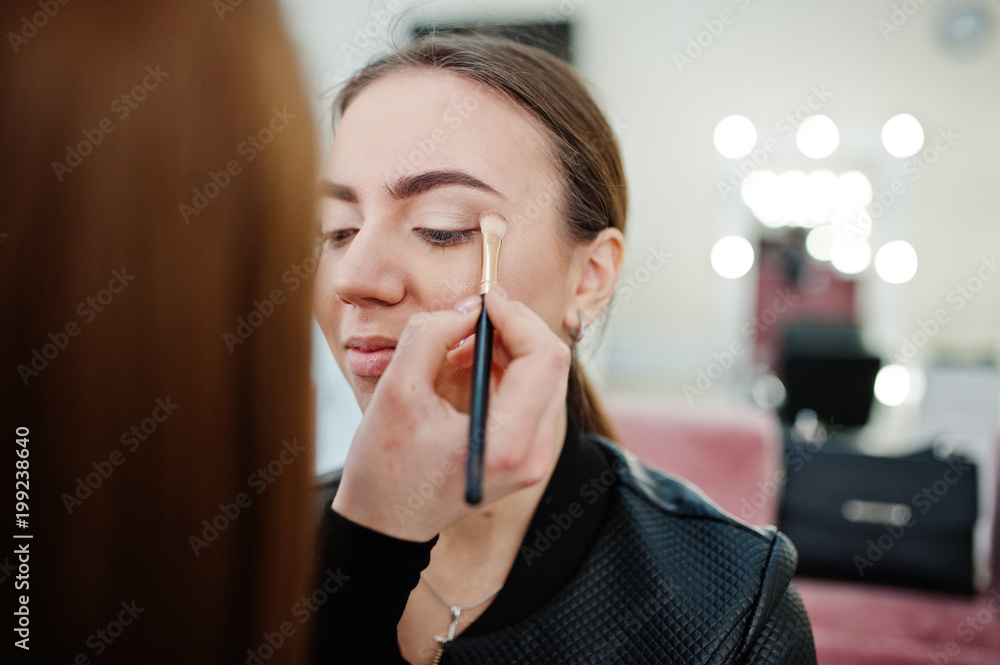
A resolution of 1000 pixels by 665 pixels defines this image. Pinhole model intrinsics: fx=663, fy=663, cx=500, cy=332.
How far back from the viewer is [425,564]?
487 millimetres

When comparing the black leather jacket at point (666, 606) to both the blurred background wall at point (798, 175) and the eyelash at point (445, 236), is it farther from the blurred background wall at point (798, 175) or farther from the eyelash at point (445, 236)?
the blurred background wall at point (798, 175)

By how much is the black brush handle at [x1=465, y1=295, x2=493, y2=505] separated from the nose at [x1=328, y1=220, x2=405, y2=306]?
189 millimetres

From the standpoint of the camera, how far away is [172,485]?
0.35 metres

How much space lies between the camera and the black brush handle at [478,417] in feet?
1.33

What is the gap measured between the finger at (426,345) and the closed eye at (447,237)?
0.61 ft

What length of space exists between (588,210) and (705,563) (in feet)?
1.32

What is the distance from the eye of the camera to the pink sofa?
1179mm

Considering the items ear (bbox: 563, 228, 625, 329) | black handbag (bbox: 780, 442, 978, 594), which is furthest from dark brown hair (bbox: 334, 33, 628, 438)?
black handbag (bbox: 780, 442, 978, 594)

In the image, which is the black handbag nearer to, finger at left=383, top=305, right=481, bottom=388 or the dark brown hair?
the dark brown hair

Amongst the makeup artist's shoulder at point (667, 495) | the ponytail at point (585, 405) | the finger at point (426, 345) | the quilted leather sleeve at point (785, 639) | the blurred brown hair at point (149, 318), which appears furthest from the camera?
the ponytail at point (585, 405)

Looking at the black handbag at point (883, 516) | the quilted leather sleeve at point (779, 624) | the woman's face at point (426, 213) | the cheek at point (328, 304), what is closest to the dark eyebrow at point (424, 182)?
A: the woman's face at point (426, 213)

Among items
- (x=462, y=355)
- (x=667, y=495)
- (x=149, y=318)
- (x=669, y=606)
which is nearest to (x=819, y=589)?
(x=667, y=495)

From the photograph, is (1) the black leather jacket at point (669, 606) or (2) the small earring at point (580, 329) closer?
(1) the black leather jacket at point (669, 606)

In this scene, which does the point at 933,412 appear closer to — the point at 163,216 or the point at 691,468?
the point at 691,468
